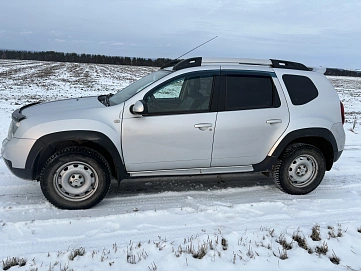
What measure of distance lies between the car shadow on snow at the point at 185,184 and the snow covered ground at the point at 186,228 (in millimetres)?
16

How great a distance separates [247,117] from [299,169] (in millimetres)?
1193

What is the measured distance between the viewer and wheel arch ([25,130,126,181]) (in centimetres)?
416

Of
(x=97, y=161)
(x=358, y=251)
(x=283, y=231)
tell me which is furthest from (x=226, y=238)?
(x=97, y=161)

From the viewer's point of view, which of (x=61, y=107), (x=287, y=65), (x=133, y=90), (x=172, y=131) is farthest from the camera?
(x=287, y=65)

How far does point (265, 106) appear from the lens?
4742mm

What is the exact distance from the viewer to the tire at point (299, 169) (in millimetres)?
4910

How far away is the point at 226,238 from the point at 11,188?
10.7 feet

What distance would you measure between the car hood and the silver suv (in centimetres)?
2

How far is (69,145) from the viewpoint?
174 inches

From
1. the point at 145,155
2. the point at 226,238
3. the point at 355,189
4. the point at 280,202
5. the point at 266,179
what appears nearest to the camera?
the point at 226,238

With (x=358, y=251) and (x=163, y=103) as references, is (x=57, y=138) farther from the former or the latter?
(x=358, y=251)

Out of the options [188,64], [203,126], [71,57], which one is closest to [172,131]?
[203,126]

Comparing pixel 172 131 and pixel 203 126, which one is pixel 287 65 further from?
pixel 172 131

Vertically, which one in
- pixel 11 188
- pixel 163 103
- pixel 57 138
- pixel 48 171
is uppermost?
pixel 163 103
